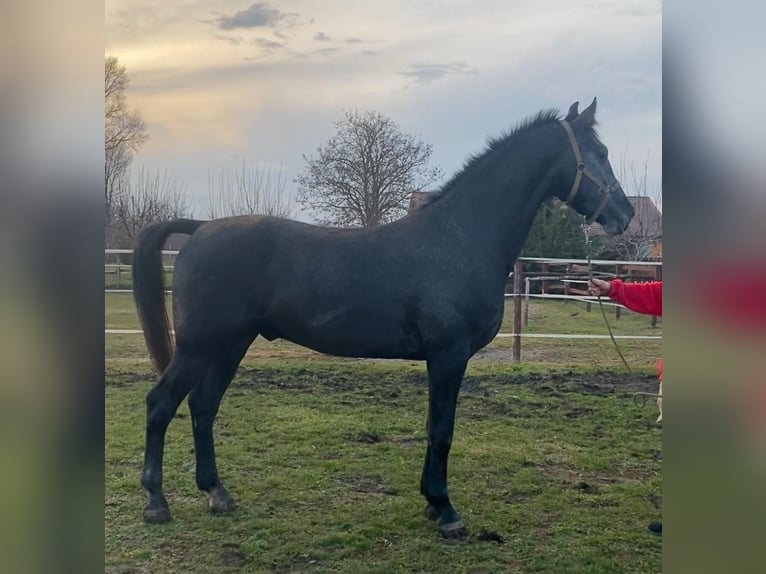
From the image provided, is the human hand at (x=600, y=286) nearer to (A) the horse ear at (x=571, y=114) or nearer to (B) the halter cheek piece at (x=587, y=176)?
(B) the halter cheek piece at (x=587, y=176)

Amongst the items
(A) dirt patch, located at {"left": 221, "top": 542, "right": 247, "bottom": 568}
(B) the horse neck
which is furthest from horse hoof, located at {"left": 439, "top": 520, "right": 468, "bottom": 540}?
(B) the horse neck

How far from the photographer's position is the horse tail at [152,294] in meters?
3.12

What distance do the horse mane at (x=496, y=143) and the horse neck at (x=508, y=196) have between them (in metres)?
0.05

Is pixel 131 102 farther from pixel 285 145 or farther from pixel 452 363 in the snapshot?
pixel 452 363

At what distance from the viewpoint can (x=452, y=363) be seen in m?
3.09

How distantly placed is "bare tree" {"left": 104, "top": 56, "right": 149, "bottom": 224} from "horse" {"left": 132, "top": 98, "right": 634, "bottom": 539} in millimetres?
466

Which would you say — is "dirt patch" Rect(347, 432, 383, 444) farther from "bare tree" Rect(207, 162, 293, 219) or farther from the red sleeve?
the red sleeve

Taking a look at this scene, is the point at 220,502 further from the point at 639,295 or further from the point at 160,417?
the point at 639,295

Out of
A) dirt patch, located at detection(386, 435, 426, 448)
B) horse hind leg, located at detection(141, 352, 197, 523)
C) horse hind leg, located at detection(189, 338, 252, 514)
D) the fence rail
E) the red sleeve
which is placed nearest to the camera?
the red sleeve

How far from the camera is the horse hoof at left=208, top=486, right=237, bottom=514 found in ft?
10.6
